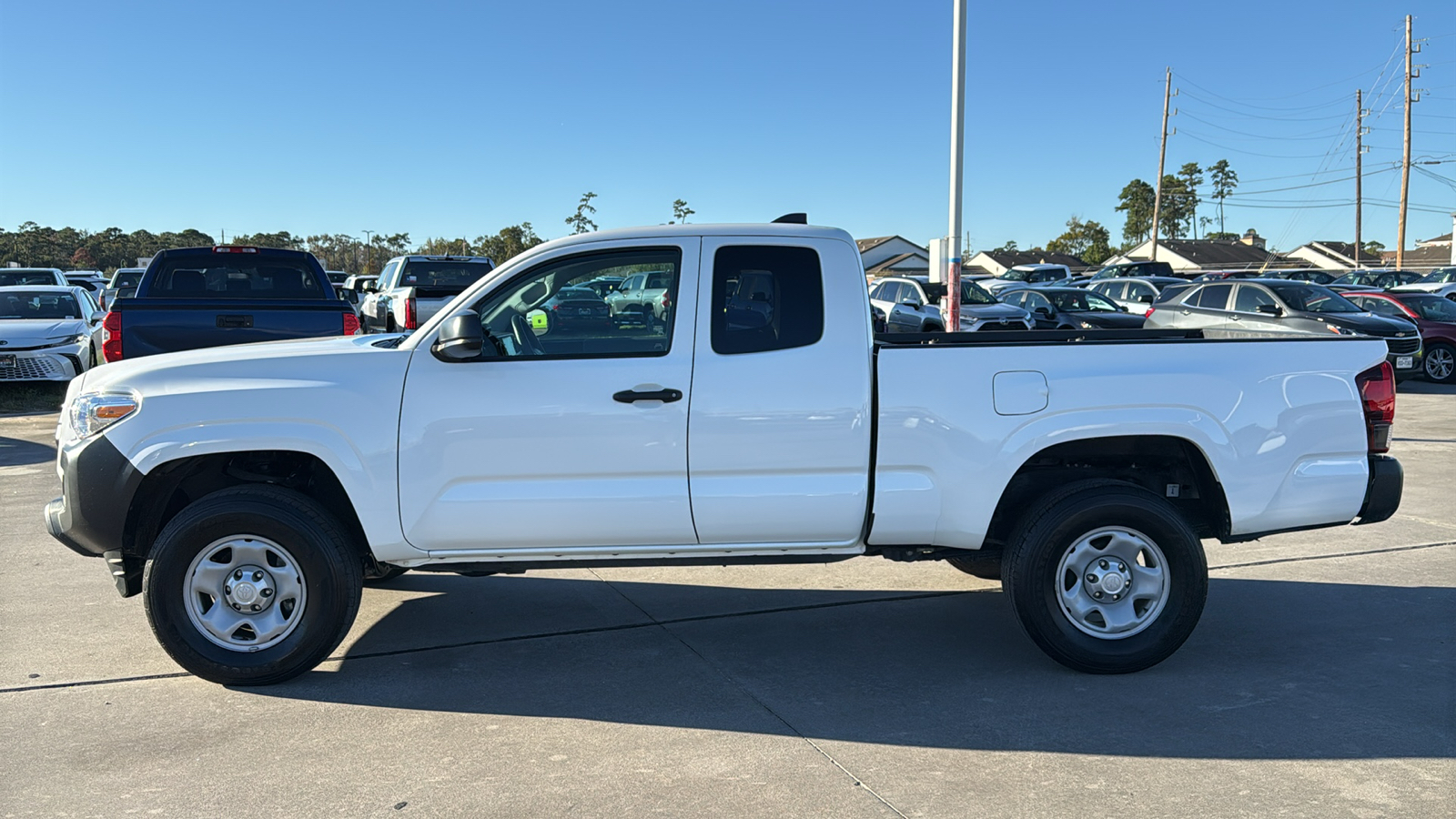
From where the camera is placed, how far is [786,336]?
16.2ft

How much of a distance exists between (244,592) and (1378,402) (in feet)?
16.8

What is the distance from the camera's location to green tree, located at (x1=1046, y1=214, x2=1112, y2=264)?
10156 centimetres

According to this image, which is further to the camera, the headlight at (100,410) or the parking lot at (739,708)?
the headlight at (100,410)

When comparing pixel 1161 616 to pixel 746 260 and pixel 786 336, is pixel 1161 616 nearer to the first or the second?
pixel 786 336

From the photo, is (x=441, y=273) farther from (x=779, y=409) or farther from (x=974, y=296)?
(x=779, y=409)

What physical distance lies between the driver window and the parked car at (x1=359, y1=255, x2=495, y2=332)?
1096 cm

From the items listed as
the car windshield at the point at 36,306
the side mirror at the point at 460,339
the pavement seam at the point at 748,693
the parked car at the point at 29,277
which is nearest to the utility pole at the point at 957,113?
the pavement seam at the point at 748,693

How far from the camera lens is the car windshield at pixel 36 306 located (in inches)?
602

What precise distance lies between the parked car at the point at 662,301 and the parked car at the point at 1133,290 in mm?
24337

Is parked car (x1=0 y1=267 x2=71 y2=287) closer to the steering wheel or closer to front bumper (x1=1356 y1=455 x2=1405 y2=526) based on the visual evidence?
the steering wheel

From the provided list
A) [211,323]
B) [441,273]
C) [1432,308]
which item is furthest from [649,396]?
[1432,308]

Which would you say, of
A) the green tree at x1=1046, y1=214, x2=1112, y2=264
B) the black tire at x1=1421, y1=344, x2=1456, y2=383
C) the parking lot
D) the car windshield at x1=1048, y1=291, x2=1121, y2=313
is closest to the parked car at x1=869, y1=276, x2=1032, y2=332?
the car windshield at x1=1048, y1=291, x2=1121, y2=313

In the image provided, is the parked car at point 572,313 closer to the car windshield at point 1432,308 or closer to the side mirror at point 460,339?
the side mirror at point 460,339

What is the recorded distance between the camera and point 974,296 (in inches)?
979
